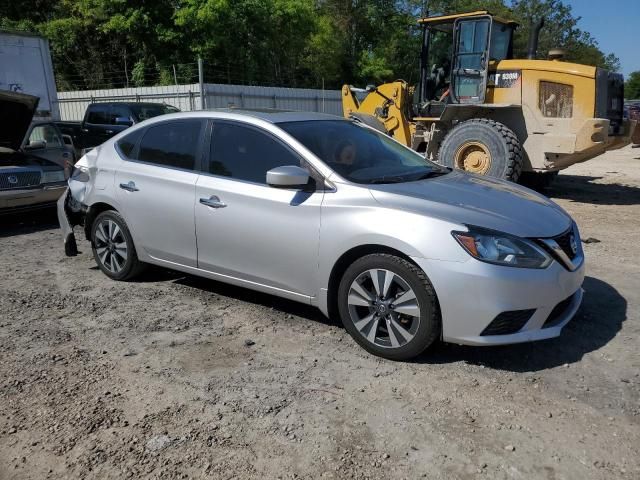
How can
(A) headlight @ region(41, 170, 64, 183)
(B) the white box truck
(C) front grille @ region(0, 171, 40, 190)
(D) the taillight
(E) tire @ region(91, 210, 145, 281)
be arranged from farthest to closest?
(B) the white box truck, (A) headlight @ region(41, 170, 64, 183), (C) front grille @ region(0, 171, 40, 190), (D) the taillight, (E) tire @ region(91, 210, 145, 281)

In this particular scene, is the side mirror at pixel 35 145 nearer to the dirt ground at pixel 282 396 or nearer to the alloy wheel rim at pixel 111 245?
the alloy wheel rim at pixel 111 245

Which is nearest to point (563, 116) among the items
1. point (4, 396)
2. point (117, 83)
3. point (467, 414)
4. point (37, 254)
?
point (467, 414)

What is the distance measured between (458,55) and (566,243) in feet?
22.7

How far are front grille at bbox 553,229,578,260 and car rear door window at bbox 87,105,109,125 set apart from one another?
12.5 meters

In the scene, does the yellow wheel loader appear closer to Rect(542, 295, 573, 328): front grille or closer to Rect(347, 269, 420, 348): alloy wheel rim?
Rect(542, 295, 573, 328): front grille

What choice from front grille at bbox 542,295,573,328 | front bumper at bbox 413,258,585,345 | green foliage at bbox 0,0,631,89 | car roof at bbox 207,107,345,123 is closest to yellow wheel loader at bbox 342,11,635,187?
car roof at bbox 207,107,345,123

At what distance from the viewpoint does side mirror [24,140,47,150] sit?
336 inches

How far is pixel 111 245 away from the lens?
5281 millimetres

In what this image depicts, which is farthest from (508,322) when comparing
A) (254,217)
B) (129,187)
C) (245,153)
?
(129,187)

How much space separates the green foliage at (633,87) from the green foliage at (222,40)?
1684 inches

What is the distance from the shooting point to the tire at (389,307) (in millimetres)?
Answer: 3461

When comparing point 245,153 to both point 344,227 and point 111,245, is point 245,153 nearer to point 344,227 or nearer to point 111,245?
point 344,227

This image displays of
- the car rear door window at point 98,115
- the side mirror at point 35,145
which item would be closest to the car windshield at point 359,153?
the side mirror at point 35,145

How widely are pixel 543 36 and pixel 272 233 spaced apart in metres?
48.0
